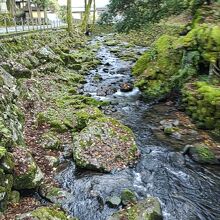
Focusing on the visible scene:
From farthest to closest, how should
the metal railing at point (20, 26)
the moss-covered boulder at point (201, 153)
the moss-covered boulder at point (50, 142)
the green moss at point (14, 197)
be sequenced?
the metal railing at point (20, 26), the moss-covered boulder at point (50, 142), the moss-covered boulder at point (201, 153), the green moss at point (14, 197)

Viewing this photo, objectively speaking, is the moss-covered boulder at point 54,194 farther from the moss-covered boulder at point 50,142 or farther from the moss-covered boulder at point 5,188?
the moss-covered boulder at point 50,142

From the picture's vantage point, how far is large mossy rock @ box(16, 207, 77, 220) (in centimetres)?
722

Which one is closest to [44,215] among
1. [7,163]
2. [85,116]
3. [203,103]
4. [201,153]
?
[7,163]

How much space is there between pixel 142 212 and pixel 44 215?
8.09 ft

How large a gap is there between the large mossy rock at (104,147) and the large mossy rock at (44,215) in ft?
8.56

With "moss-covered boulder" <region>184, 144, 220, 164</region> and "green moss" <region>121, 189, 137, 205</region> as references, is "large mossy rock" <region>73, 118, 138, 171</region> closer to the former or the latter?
"green moss" <region>121, 189, 137, 205</region>

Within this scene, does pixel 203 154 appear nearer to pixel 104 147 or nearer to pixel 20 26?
pixel 104 147

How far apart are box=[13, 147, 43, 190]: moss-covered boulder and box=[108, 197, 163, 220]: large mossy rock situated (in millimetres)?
2607

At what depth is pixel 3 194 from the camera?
7.71m

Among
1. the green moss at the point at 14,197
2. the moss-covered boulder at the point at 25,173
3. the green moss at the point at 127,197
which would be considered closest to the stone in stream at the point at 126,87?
the moss-covered boulder at the point at 25,173

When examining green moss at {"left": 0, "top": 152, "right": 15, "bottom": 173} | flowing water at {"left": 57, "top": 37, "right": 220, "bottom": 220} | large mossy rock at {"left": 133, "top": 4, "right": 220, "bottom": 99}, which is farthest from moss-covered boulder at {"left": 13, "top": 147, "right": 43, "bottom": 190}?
large mossy rock at {"left": 133, "top": 4, "right": 220, "bottom": 99}

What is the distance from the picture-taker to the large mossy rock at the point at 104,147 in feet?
33.8

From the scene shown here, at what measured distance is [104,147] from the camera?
36.0 feet

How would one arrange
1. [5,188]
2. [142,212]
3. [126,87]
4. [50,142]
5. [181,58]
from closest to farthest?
[142,212]
[5,188]
[50,142]
[181,58]
[126,87]
